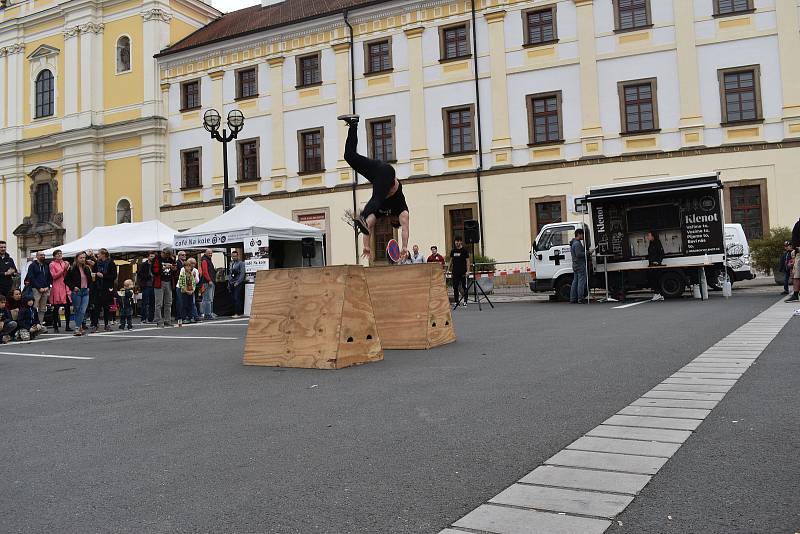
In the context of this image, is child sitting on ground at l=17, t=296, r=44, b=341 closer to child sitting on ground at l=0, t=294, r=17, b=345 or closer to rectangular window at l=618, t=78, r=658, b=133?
child sitting on ground at l=0, t=294, r=17, b=345

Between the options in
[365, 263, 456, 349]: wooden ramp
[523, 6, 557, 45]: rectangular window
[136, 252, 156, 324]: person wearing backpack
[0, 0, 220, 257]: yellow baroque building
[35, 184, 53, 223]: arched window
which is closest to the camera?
[365, 263, 456, 349]: wooden ramp

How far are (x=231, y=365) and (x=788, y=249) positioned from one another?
16339 millimetres

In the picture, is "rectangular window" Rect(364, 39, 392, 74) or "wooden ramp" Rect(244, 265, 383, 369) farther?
"rectangular window" Rect(364, 39, 392, 74)

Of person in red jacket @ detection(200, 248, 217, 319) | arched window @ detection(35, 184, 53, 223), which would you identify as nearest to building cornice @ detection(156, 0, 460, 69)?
arched window @ detection(35, 184, 53, 223)

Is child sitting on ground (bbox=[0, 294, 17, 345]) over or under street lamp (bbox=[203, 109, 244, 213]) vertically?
under

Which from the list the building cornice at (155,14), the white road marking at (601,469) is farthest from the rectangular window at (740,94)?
the building cornice at (155,14)

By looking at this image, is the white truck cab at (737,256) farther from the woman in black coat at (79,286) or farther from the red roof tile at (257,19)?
the red roof tile at (257,19)

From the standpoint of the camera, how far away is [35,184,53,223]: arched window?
129 feet

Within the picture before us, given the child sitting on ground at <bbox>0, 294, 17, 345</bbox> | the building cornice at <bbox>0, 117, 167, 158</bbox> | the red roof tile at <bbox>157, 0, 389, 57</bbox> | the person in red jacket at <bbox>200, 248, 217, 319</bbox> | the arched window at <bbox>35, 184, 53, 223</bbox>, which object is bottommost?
the child sitting on ground at <bbox>0, 294, 17, 345</bbox>

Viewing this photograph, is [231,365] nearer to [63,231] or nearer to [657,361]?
[657,361]

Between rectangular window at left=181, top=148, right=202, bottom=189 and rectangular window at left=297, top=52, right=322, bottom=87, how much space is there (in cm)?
687

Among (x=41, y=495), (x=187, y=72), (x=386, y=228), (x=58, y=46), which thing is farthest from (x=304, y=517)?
(x=58, y=46)

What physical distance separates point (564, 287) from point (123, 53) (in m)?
29.5

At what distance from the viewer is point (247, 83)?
34469mm
